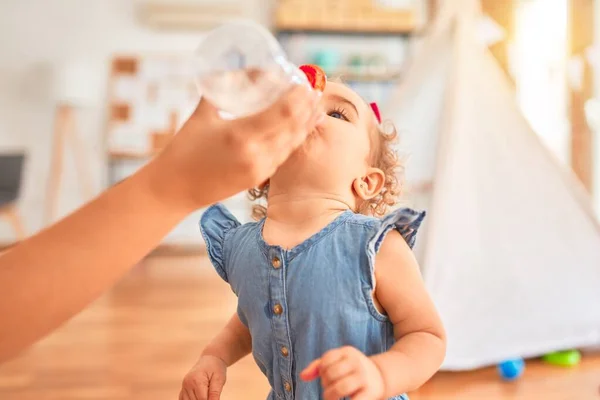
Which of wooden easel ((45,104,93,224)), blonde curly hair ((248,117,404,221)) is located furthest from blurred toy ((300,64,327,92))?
wooden easel ((45,104,93,224))

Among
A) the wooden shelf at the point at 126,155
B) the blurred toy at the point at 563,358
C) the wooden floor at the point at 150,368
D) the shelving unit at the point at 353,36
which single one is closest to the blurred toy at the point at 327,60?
the shelving unit at the point at 353,36

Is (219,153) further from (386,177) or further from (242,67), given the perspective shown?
(386,177)

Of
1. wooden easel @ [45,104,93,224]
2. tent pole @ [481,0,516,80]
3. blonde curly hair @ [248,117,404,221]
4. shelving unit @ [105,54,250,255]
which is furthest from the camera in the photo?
shelving unit @ [105,54,250,255]

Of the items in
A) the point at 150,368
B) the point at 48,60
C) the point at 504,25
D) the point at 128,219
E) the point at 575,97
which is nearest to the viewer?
the point at 128,219

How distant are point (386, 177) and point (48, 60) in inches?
166

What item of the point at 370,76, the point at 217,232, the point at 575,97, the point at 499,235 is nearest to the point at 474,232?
the point at 499,235

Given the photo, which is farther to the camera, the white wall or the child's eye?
the white wall

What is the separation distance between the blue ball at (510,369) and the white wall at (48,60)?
12.1 ft

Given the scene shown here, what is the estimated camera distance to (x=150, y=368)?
1.41 m

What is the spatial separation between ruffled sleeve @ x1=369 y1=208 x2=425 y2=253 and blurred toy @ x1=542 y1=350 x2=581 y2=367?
3.01ft

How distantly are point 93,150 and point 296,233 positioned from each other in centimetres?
405

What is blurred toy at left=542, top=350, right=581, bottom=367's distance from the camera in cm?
134

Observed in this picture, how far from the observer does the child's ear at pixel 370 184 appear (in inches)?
26.7

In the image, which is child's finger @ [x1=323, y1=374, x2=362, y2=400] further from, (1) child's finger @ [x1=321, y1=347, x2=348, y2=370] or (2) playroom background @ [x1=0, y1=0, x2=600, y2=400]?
(2) playroom background @ [x1=0, y1=0, x2=600, y2=400]
